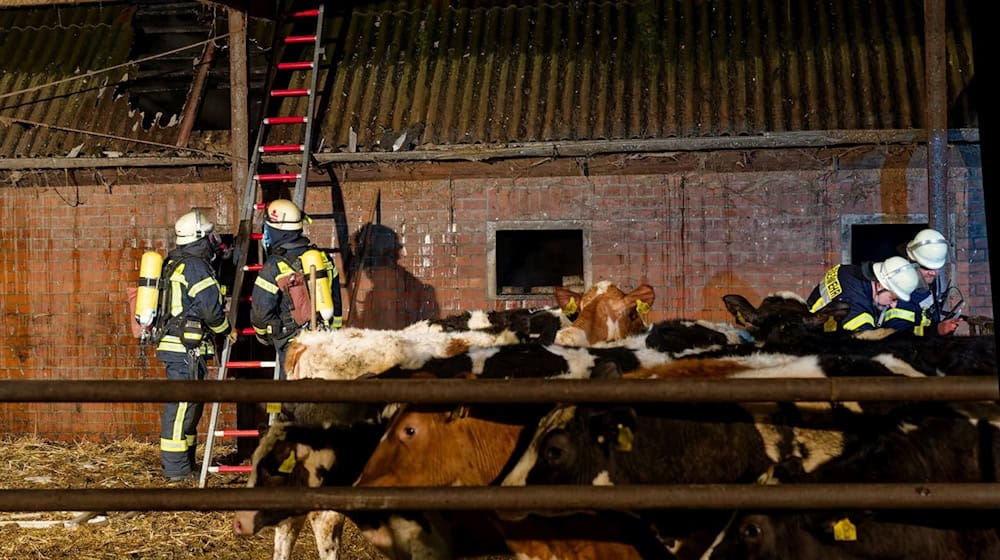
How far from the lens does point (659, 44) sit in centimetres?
1191

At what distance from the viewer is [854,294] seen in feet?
27.7

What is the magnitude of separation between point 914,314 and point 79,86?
991cm

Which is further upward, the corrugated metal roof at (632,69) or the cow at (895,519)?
the corrugated metal roof at (632,69)

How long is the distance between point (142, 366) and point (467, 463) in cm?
778

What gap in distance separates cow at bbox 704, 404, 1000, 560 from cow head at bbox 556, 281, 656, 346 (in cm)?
477

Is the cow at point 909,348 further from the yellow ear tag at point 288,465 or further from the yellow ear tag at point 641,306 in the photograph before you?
the yellow ear tag at point 288,465

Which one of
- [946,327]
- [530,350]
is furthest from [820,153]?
[530,350]

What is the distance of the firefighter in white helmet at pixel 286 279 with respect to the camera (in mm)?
9633

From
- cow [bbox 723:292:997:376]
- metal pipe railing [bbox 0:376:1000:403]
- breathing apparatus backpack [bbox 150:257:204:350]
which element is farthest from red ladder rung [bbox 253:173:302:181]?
metal pipe railing [bbox 0:376:1000:403]

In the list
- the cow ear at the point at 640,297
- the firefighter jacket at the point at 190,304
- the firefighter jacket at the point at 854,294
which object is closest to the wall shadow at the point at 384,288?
the firefighter jacket at the point at 190,304

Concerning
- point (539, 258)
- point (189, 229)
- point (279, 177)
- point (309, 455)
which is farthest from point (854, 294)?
point (539, 258)

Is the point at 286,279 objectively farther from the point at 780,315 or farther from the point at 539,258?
the point at 539,258

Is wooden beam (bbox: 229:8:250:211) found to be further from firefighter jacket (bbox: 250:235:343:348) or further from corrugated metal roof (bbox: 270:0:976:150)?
firefighter jacket (bbox: 250:235:343:348)

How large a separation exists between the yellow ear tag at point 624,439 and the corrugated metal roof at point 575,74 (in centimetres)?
682
